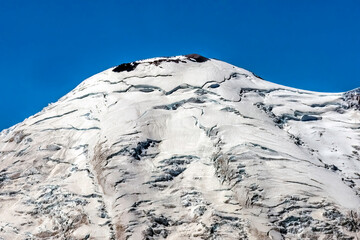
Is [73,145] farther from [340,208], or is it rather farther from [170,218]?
[340,208]

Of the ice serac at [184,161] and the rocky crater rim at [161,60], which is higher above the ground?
the rocky crater rim at [161,60]

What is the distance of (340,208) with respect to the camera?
52.7ft

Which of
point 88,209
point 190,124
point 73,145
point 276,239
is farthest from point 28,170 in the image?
point 276,239

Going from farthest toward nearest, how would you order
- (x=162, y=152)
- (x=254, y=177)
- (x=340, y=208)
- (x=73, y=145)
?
(x=73, y=145), (x=162, y=152), (x=254, y=177), (x=340, y=208)

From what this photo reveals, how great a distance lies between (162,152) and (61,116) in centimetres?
641

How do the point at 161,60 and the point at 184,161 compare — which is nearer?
the point at 184,161

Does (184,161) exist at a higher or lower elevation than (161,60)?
lower

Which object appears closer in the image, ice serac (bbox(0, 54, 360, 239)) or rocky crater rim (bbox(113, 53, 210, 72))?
ice serac (bbox(0, 54, 360, 239))

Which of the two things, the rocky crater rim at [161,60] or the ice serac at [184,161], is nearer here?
the ice serac at [184,161]

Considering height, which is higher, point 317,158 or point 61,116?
point 61,116

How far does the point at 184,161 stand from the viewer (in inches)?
750

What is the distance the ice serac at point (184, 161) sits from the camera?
52.3 feet

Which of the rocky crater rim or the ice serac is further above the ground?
the rocky crater rim

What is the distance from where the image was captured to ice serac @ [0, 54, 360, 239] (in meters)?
16.0
